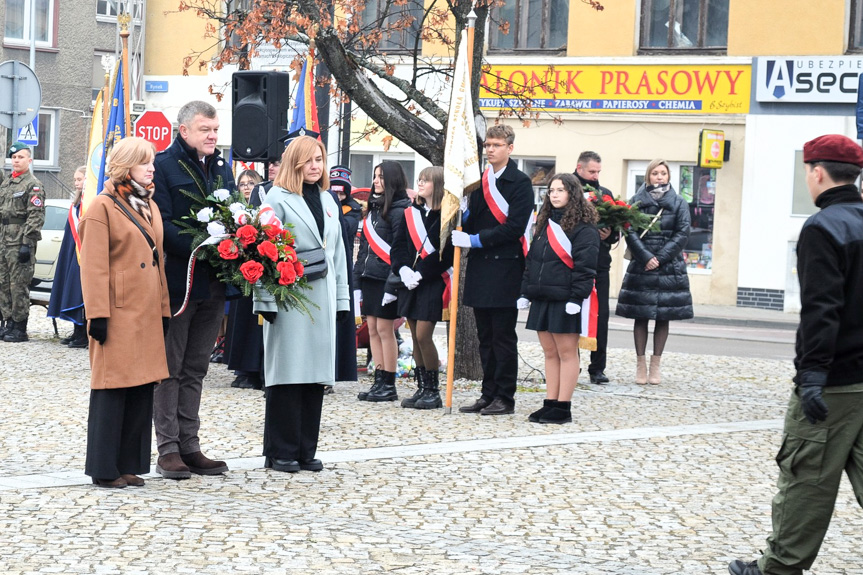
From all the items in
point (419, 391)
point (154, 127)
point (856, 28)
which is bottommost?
point (419, 391)

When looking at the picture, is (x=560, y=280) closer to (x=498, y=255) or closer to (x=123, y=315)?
(x=498, y=255)

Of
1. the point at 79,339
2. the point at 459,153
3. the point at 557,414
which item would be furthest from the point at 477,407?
the point at 79,339

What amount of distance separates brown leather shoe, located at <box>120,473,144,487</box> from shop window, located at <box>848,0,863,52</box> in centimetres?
2036

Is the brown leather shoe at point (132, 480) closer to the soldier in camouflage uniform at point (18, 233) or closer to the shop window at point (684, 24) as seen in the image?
the soldier in camouflage uniform at point (18, 233)

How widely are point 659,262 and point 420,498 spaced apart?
6066 millimetres

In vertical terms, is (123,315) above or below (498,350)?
above

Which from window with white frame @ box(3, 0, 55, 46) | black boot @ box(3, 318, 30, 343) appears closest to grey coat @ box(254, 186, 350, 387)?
black boot @ box(3, 318, 30, 343)

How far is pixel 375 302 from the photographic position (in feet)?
37.3

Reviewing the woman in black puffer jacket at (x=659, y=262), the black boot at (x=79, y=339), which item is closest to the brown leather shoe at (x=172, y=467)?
the woman in black puffer jacket at (x=659, y=262)

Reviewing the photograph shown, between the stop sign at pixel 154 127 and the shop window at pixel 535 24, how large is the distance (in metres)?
8.05

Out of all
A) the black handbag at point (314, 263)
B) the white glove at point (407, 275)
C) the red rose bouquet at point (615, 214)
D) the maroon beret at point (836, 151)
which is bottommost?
the white glove at point (407, 275)

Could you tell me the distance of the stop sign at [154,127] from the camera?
21.8m

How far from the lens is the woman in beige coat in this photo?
22.9 feet

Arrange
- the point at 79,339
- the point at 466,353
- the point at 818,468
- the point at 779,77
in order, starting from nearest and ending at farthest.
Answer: the point at 818,468
the point at 466,353
the point at 79,339
the point at 779,77
